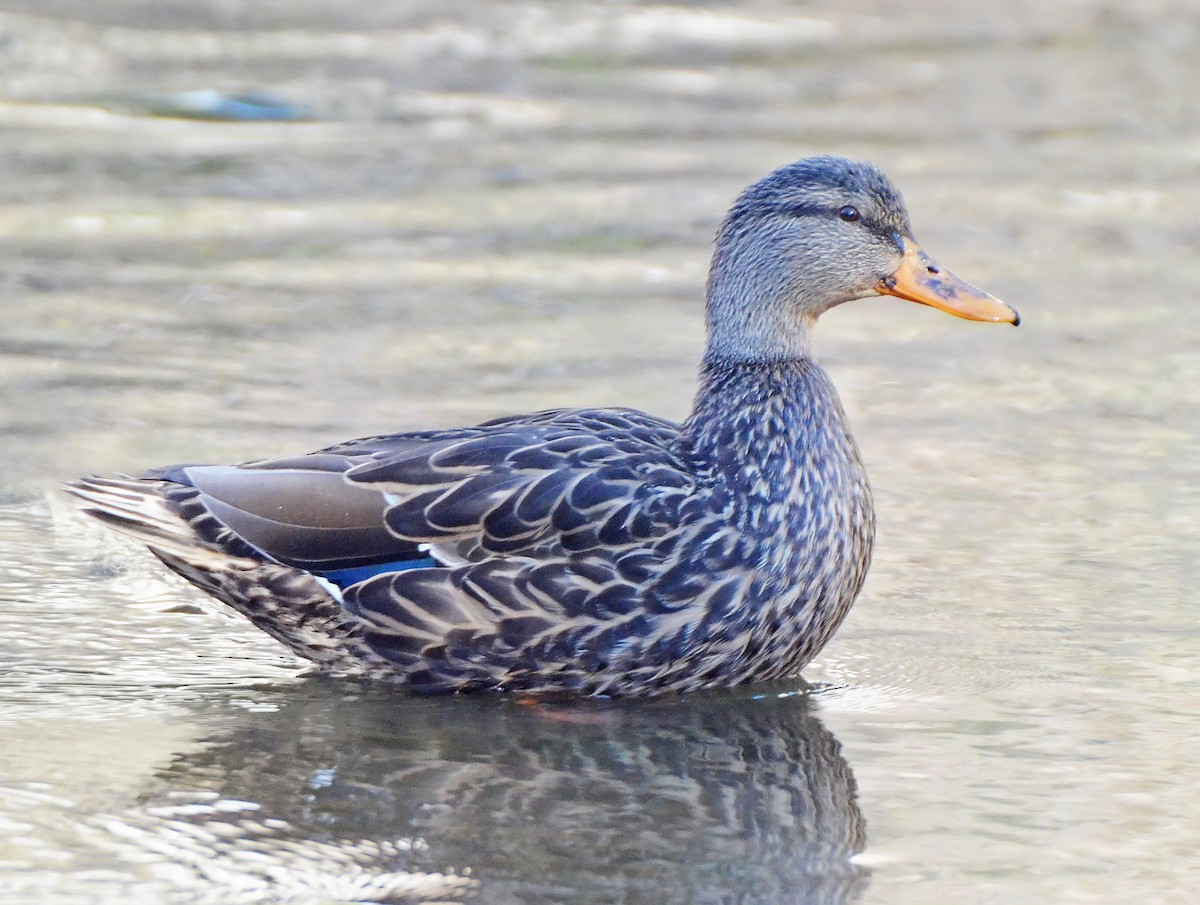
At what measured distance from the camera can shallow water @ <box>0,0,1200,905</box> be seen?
15.7 ft

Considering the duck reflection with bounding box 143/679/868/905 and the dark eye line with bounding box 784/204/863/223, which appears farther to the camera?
the dark eye line with bounding box 784/204/863/223

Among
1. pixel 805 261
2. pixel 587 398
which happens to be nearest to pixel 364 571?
pixel 805 261

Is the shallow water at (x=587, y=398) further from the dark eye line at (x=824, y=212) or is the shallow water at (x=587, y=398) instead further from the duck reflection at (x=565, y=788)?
the dark eye line at (x=824, y=212)

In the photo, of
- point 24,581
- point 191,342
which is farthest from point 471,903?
point 191,342

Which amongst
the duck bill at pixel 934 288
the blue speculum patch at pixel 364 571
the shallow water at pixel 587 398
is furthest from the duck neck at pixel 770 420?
the blue speculum patch at pixel 364 571

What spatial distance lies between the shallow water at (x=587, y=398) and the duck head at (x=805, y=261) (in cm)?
95

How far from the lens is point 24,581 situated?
634 cm

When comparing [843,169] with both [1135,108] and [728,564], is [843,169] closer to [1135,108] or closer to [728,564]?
[728,564]

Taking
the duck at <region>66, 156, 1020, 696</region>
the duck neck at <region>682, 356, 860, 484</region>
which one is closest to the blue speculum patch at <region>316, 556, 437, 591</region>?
the duck at <region>66, 156, 1020, 696</region>

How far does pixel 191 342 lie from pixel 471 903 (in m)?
4.92

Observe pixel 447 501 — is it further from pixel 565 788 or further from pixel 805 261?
pixel 805 261

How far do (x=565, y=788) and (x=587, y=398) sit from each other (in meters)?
3.29

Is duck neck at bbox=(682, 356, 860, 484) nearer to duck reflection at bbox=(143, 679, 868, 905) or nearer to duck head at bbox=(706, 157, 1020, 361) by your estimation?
duck head at bbox=(706, 157, 1020, 361)

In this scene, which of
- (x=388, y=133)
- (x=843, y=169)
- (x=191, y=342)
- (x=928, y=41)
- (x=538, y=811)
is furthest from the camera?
(x=928, y=41)
